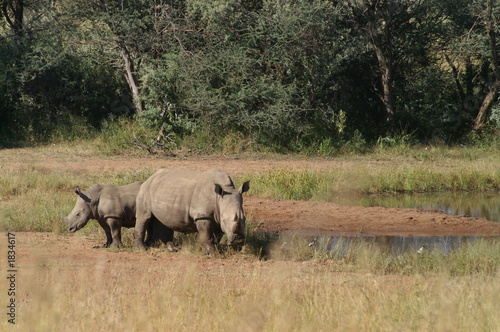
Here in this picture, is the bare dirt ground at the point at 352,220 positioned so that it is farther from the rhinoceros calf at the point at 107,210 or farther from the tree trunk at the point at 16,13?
the tree trunk at the point at 16,13

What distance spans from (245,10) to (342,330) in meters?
20.1

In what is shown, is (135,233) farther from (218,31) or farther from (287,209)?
(218,31)

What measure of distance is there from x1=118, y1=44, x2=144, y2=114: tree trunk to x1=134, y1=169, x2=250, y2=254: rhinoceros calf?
14.6m

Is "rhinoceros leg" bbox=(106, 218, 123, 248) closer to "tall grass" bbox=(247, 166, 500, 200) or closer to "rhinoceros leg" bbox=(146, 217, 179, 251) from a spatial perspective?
"rhinoceros leg" bbox=(146, 217, 179, 251)

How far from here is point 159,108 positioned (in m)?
24.7

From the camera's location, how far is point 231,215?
→ 10.5 m

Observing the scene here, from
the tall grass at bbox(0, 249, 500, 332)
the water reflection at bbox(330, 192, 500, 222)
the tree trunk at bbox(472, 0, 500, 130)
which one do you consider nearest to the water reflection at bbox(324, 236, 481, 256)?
the water reflection at bbox(330, 192, 500, 222)

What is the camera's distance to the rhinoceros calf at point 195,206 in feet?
34.9

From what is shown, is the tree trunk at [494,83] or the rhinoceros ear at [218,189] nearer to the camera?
the rhinoceros ear at [218,189]

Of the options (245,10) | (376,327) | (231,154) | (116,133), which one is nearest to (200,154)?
(231,154)

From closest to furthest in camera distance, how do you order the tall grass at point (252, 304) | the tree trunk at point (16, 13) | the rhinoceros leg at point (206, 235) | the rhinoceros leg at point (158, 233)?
the tall grass at point (252, 304) < the rhinoceros leg at point (206, 235) < the rhinoceros leg at point (158, 233) < the tree trunk at point (16, 13)

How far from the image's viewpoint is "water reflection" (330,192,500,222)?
17.5m

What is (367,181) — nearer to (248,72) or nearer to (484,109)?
(248,72)

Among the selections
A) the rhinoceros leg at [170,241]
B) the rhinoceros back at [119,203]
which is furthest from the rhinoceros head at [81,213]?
the rhinoceros leg at [170,241]
